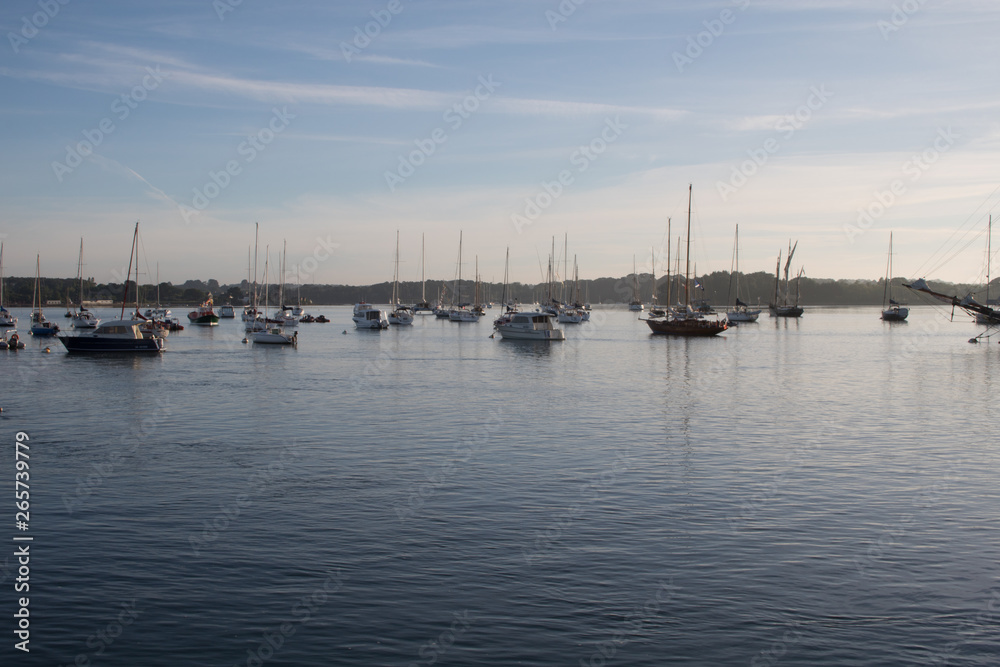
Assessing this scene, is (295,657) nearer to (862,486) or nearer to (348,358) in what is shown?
(862,486)

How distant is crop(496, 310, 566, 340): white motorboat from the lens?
9575 centimetres

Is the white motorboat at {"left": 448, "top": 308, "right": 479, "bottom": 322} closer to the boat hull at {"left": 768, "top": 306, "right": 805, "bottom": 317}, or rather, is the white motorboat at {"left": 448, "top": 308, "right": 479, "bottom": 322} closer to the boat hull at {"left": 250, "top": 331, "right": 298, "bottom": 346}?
the boat hull at {"left": 768, "top": 306, "right": 805, "bottom": 317}

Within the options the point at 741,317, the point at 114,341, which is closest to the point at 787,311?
the point at 741,317

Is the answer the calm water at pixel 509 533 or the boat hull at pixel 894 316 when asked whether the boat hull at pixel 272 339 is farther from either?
the boat hull at pixel 894 316

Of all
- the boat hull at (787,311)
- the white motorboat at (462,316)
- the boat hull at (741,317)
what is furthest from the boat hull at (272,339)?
the boat hull at (787,311)

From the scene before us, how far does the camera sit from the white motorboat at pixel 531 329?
95750 mm

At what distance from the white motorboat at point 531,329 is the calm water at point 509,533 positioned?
55609mm

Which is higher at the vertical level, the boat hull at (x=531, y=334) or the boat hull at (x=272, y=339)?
the boat hull at (x=531, y=334)

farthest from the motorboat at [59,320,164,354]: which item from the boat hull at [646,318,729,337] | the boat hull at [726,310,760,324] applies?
the boat hull at [726,310,760,324]

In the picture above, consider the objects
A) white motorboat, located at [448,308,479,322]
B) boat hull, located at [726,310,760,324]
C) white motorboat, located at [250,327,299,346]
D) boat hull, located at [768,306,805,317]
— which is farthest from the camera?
boat hull, located at [768,306,805,317]

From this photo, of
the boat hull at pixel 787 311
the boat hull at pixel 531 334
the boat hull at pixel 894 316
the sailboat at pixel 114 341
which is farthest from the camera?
the boat hull at pixel 787 311

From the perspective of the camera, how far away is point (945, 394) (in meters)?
44.7

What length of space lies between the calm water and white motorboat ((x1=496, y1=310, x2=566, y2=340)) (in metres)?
55.6

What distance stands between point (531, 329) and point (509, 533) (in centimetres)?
7894
